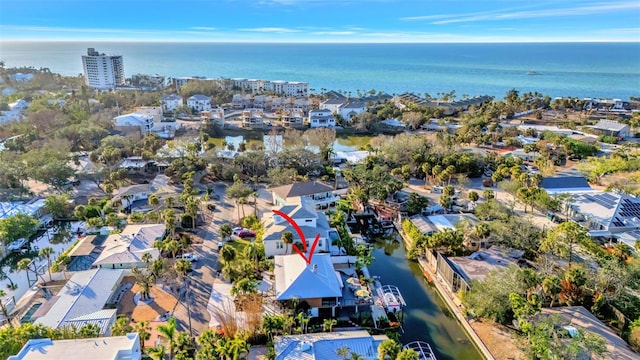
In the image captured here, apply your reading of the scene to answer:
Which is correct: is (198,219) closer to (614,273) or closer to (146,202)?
(146,202)

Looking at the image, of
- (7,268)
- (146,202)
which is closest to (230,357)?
(7,268)

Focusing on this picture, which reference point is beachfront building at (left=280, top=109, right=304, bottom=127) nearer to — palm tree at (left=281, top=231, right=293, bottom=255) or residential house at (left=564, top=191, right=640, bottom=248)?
residential house at (left=564, top=191, right=640, bottom=248)

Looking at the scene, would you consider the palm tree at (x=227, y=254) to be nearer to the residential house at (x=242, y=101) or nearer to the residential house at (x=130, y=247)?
the residential house at (x=130, y=247)

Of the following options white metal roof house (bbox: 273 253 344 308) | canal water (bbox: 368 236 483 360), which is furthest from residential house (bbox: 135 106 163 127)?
white metal roof house (bbox: 273 253 344 308)

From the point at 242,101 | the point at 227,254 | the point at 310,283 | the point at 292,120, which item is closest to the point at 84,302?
the point at 227,254

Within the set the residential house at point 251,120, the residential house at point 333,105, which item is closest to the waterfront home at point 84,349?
the residential house at point 251,120
